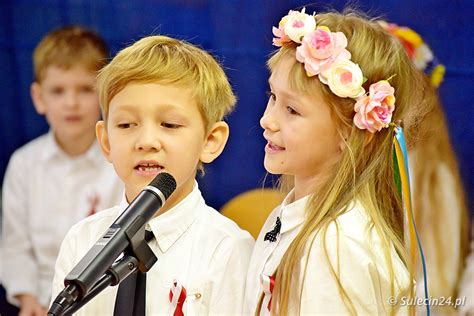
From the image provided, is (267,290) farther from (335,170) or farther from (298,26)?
(298,26)

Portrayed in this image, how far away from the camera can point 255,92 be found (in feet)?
7.88

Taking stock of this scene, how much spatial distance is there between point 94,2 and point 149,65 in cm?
105

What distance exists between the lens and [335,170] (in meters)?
1.70

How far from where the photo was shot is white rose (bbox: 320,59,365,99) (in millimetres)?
1650

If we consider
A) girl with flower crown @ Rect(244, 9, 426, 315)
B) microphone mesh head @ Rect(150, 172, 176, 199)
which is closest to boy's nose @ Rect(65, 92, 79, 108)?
girl with flower crown @ Rect(244, 9, 426, 315)

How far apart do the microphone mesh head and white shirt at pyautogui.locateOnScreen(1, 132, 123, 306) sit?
122 cm

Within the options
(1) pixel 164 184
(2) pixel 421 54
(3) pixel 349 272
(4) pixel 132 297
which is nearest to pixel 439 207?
(2) pixel 421 54

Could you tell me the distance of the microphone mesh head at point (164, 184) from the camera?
1.39 metres

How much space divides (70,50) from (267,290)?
1356 millimetres

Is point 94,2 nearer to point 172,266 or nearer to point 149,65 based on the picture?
point 149,65

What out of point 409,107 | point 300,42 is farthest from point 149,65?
point 409,107

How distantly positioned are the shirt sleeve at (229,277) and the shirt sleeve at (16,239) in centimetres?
114

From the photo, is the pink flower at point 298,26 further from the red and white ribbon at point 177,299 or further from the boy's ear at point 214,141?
the red and white ribbon at point 177,299

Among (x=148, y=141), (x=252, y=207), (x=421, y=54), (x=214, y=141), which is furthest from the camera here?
(x=252, y=207)
